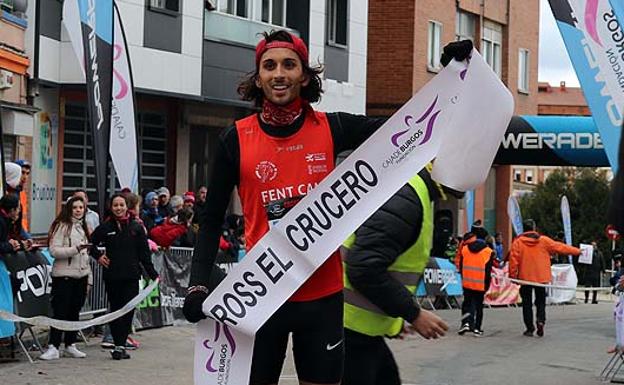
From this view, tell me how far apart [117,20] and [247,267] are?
10941 millimetres

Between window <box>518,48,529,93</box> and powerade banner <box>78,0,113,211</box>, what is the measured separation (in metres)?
28.3

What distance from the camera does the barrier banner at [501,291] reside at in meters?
25.6

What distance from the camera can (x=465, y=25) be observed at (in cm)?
3778

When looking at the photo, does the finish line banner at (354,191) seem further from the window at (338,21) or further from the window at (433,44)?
the window at (433,44)

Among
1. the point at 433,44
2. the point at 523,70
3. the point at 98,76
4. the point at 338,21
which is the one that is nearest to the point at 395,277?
the point at 98,76

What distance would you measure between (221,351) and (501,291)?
21.7 meters

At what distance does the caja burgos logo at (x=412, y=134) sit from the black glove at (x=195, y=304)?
881mm

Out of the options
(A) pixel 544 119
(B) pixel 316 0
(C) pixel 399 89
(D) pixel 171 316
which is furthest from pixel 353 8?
(D) pixel 171 316

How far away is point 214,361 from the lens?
4.81 metres

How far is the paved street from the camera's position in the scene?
11688mm

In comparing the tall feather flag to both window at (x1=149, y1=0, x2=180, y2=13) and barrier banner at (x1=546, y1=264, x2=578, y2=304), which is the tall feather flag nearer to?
window at (x1=149, y1=0, x2=180, y2=13)

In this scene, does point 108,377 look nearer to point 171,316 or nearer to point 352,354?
point 171,316

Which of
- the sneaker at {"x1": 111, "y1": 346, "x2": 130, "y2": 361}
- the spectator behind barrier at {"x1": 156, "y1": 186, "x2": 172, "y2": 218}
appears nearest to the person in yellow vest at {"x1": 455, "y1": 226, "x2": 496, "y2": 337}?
the spectator behind barrier at {"x1": 156, "y1": 186, "x2": 172, "y2": 218}

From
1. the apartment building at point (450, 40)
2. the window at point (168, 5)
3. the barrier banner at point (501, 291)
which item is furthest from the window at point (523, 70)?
the window at point (168, 5)
